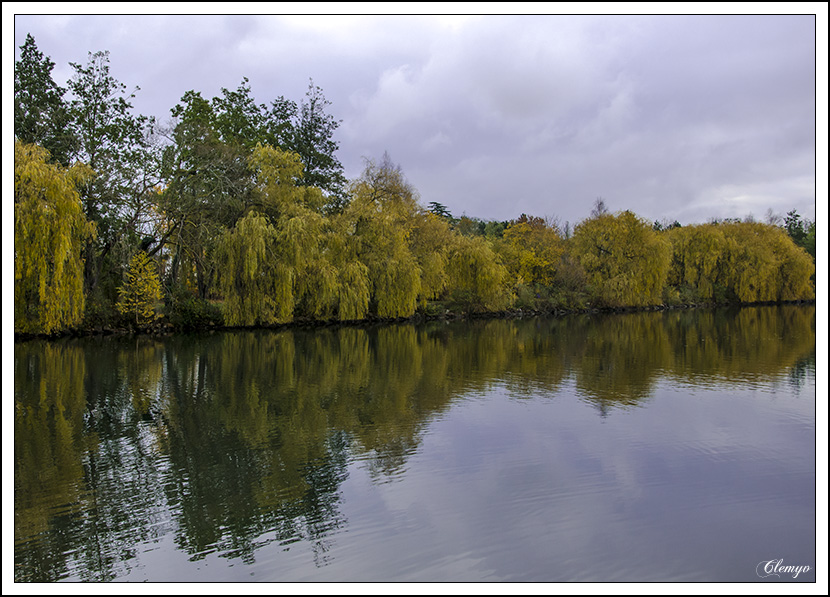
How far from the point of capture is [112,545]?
5695 mm

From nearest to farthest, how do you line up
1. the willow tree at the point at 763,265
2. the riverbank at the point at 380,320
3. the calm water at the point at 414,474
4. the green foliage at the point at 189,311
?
the calm water at the point at 414,474
the riverbank at the point at 380,320
the green foliage at the point at 189,311
the willow tree at the point at 763,265

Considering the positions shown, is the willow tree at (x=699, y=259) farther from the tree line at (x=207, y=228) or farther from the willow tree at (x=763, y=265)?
the tree line at (x=207, y=228)

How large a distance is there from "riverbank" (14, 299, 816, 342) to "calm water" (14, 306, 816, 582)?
37.2 feet

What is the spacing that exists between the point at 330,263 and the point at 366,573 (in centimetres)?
2761

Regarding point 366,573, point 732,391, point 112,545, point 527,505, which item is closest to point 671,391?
point 732,391

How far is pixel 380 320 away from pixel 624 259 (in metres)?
22.2

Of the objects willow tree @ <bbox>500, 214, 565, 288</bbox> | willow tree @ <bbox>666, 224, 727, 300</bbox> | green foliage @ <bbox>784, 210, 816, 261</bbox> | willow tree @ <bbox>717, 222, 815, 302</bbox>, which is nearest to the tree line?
willow tree @ <bbox>500, 214, 565, 288</bbox>

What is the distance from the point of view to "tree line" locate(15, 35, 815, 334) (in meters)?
21.9

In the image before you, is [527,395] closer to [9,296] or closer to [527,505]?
[527,505]

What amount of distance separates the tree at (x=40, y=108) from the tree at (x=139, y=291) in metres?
5.74

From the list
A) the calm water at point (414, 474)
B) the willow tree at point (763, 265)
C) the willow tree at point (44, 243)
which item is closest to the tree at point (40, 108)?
the willow tree at point (44, 243)

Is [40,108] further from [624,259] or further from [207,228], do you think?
[624,259]

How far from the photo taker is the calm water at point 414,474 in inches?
216
